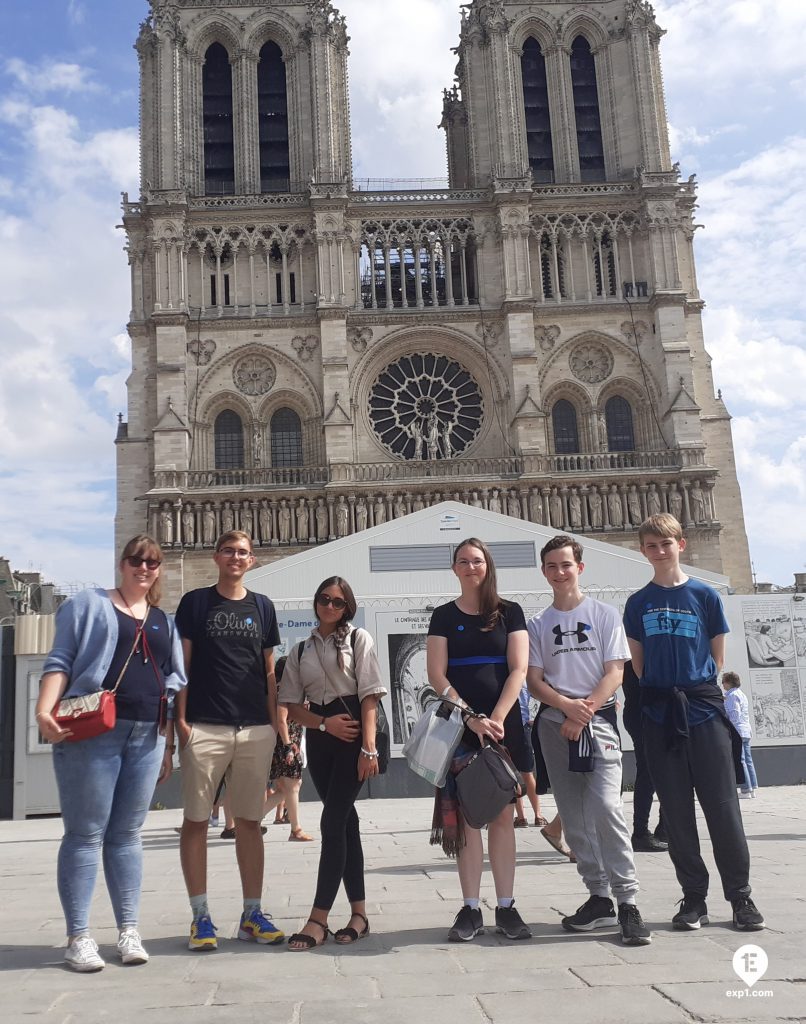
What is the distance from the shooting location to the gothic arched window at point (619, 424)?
32750 mm

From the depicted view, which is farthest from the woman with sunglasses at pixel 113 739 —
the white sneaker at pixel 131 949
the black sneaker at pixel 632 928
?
the black sneaker at pixel 632 928

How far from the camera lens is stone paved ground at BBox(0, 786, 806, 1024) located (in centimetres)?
372

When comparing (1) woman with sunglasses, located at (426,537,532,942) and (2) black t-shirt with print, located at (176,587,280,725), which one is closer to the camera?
(1) woman with sunglasses, located at (426,537,532,942)

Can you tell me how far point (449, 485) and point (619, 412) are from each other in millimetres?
6563

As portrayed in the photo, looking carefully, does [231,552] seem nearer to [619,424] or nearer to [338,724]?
[338,724]

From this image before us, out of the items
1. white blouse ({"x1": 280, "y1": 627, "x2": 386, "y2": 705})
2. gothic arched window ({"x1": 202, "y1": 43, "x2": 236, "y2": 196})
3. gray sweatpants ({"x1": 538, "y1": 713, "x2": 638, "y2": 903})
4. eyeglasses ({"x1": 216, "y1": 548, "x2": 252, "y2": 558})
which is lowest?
gray sweatpants ({"x1": 538, "y1": 713, "x2": 638, "y2": 903})

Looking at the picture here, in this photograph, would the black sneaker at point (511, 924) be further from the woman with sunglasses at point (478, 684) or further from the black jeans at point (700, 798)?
the black jeans at point (700, 798)

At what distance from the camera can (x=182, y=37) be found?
34625mm

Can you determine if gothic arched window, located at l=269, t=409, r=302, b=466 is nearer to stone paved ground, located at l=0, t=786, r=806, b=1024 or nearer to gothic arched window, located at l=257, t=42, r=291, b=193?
gothic arched window, located at l=257, t=42, r=291, b=193

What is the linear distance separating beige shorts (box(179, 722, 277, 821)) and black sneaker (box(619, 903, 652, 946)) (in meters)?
1.80

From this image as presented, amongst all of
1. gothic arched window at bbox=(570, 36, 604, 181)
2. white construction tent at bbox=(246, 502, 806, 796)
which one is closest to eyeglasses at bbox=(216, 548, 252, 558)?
white construction tent at bbox=(246, 502, 806, 796)

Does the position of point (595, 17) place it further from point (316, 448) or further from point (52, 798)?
point (52, 798)

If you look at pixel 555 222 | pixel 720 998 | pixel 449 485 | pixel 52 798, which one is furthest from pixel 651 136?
pixel 720 998

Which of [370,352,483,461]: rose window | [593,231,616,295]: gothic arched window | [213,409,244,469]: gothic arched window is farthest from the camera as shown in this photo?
[593,231,616,295]: gothic arched window
